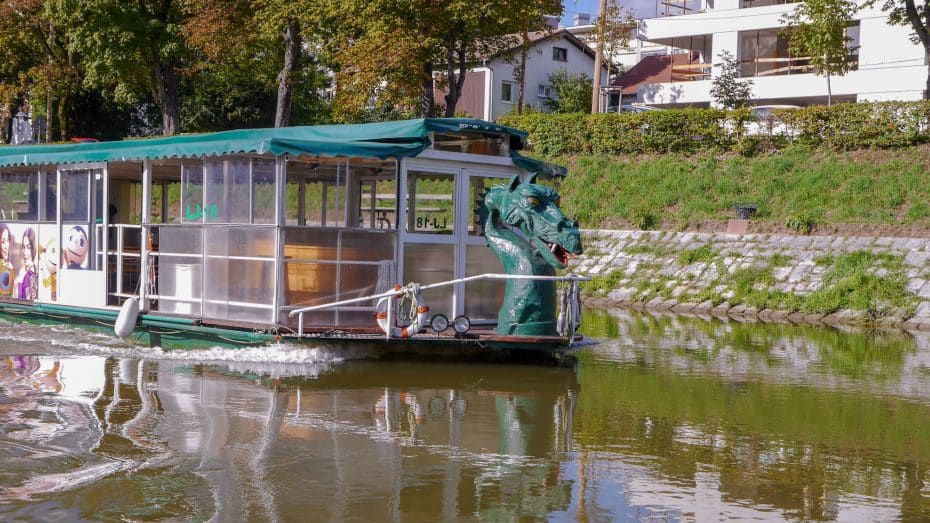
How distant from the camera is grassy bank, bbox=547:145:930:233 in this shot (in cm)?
2630

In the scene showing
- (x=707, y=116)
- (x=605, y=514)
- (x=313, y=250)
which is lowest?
(x=605, y=514)

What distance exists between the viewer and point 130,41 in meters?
42.3

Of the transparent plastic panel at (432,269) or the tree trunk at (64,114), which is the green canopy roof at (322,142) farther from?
the tree trunk at (64,114)

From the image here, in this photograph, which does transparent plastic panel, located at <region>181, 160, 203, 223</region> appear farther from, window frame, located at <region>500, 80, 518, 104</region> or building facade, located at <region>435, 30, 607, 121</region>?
window frame, located at <region>500, 80, 518, 104</region>

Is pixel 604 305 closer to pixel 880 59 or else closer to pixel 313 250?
pixel 313 250

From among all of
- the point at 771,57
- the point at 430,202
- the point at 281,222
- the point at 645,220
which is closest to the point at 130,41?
the point at 645,220

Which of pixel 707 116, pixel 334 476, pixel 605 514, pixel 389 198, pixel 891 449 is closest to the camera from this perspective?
pixel 605 514

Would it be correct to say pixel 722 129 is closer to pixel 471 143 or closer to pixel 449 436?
pixel 471 143

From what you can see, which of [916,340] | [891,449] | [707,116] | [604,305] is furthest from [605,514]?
[707,116]

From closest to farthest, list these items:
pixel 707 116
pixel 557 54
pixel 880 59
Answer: pixel 707 116 < pixel 880 59 < pixel 557 54

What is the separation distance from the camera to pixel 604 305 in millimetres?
26250

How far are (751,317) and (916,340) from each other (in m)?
4.39

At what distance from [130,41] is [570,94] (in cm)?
2218

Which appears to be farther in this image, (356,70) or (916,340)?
(356,70)
